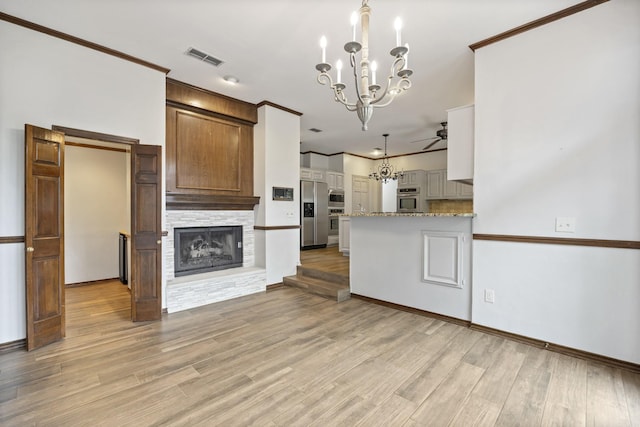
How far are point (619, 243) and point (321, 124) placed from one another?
188 inches

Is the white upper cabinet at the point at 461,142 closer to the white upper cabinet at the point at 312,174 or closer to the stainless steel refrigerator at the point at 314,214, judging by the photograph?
the stainless steel refrigerator at the point at 314,214

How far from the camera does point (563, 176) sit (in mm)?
2629

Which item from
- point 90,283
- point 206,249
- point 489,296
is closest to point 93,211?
point 90,283

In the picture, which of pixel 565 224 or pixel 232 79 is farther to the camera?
pixel 232 79

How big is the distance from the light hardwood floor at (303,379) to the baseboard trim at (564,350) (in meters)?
0.07

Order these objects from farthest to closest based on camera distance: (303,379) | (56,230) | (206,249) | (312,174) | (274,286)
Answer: (312,174) → (274,286) → (206,249) → (56,230) → (303,379)

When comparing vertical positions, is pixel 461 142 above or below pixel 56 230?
above

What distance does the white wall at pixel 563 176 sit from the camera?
2381mm

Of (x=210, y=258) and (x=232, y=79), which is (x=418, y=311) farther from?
(x=232, y=79)

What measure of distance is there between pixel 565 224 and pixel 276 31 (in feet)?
10.8

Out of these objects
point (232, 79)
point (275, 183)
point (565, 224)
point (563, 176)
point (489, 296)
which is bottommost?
point (489, 296)

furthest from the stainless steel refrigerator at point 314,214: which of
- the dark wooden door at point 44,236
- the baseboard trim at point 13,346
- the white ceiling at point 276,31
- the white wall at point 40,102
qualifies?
the baseboard trim at point 13,346

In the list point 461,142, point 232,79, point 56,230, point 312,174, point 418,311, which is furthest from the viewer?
point 312,174

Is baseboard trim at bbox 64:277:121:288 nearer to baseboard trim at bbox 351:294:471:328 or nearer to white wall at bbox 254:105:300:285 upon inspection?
white wall at bbox 254:105:300:285
